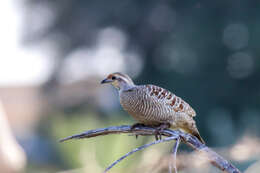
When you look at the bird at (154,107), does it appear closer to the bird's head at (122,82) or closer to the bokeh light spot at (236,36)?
the bird's head at (122,82)

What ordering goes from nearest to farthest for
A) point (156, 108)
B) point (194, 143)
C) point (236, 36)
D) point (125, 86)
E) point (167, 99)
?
point (194, 143)
point (156, 108)
point (167, 99)
point (125, 86)
point (236, 36)

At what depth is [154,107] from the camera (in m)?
5.02

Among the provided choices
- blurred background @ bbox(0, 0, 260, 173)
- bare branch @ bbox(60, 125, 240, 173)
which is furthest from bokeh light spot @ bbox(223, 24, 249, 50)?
bare branch @ bbox(60, 125, 240, 173)

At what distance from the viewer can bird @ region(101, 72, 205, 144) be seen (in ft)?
16.3

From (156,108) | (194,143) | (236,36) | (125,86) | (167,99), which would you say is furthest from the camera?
(236,36)

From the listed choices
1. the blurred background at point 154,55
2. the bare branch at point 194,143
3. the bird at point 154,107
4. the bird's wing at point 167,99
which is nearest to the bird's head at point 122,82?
the bird at point 154,107

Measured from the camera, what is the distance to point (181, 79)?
17453mm

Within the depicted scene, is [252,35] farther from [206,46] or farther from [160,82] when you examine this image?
[160,82]

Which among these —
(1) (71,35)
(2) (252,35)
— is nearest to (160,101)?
(2) (252,35)

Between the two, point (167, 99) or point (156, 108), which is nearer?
point (156, 108)

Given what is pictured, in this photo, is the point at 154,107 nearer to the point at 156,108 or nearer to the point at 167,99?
the point at 156,108

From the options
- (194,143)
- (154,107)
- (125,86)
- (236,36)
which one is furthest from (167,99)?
(236,36)

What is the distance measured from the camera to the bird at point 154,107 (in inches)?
195

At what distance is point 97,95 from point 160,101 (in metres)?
14.3
